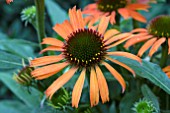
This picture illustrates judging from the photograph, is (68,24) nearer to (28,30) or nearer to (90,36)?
(90,36)

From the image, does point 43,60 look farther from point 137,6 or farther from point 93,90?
point 137,6

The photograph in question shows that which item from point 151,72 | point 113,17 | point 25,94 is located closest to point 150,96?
point 151,72

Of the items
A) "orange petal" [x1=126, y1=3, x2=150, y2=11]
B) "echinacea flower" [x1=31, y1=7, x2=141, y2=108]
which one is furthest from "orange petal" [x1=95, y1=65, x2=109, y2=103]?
"orange petal" [x1=126, y1=3, x2=150, y2=11]

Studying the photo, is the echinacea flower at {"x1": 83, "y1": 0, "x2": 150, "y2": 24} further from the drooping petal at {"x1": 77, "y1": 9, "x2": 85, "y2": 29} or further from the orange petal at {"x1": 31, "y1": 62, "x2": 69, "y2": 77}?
the orange petal at {"x1": 31, "y1": 62, "x2": 69, "y2": 77}


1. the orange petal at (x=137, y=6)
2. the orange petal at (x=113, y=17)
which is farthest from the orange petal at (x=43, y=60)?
the orange petal at (x=137, y=6)

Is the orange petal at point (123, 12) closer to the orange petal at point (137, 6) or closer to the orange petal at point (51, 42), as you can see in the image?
the orange petal at point (137, 6)

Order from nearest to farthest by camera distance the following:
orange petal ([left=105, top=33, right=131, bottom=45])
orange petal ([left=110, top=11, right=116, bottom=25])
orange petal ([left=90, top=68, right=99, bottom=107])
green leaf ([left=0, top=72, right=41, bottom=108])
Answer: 1. orange petal ([left=90, top=68, right=99, bottom=107])
2. orange petal ([left=105, top=33, right=131, bottom=45])
3. orange petal ([left=110, top=11, right=116, bottom=25])
4. green leaf ([left=0, top=72, right=41, bottom=108])
